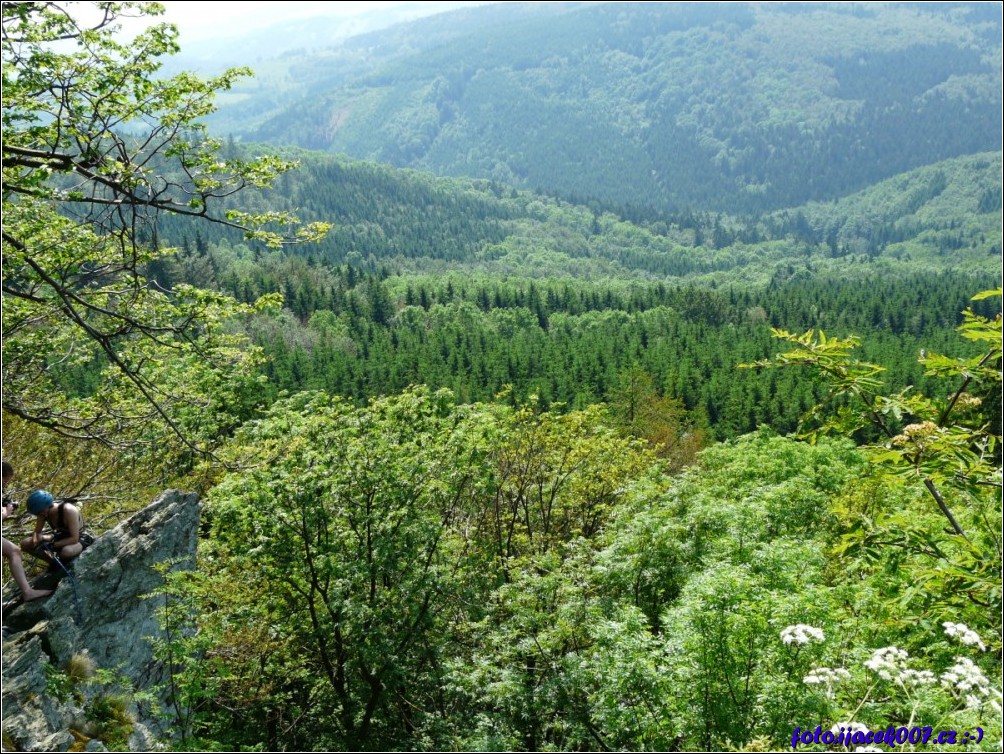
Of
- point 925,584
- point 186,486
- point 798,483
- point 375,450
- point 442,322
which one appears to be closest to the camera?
point 925,584

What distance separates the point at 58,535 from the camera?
1209cm

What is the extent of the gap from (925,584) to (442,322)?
129094 mm

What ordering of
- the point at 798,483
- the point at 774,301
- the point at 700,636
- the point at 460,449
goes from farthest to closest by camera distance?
the point at 774,301
the point at 798,483
the point at 460,449
the point at 700,636

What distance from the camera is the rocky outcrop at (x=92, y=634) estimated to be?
10.7 metres

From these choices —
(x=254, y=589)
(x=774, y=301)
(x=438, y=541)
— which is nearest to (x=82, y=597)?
(x=254, y=589)

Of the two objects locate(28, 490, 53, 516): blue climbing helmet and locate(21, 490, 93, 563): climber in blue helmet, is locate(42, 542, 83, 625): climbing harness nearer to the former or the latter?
locate(21, 490, 93, 563): climber in blue helmet

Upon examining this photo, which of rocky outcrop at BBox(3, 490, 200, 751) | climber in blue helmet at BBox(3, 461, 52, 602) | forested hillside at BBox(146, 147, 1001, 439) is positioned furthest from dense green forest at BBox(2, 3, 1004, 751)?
forested hillside at BBox(146, 147, 1001, 439)

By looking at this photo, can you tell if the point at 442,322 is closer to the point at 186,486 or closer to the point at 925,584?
the point at 186,486

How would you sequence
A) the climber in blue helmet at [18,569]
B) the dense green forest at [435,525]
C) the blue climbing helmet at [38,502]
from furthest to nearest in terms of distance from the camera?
the blue climbing helmet at [38,502] → the climber in blue helmet at [18,569] → the dense green forest at [435,525]

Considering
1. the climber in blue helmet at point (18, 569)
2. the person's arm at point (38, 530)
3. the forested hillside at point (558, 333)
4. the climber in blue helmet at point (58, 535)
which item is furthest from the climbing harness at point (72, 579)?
the forested hillside at point (558, 333)

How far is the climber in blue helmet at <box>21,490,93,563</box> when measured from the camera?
38.5ft

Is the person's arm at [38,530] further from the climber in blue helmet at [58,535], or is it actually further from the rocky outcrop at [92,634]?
the rocky outcrop at [92,634]

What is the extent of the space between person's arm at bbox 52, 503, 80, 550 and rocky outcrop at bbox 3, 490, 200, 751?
1.93 feet

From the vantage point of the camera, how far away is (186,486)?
83.0 ft
